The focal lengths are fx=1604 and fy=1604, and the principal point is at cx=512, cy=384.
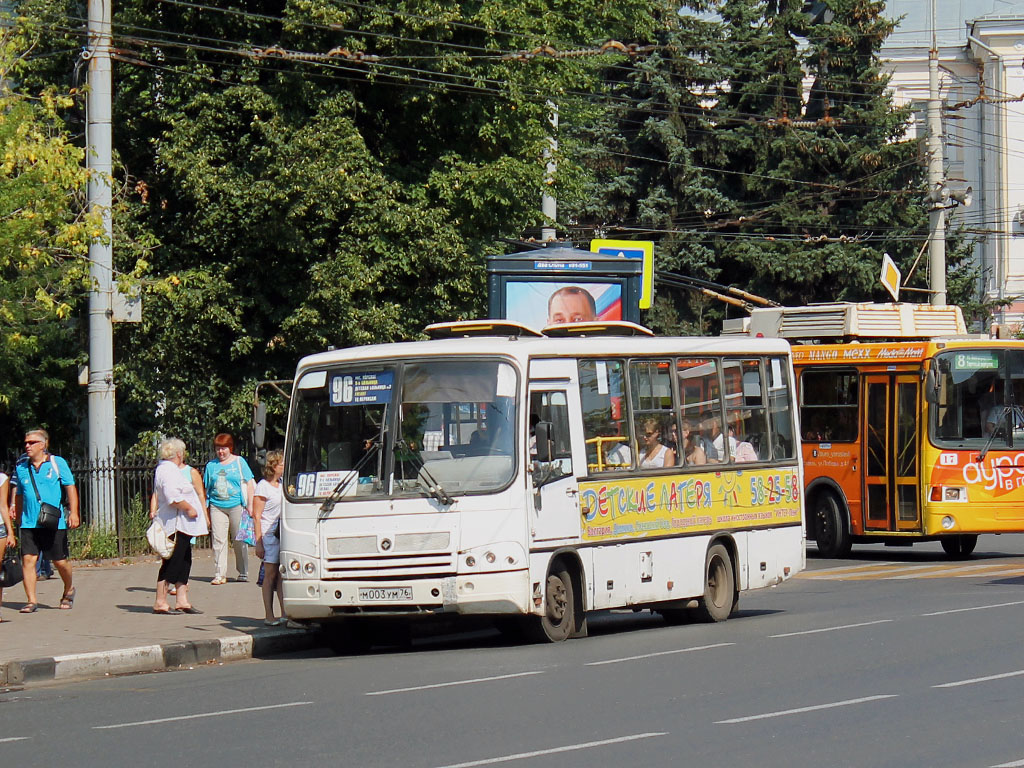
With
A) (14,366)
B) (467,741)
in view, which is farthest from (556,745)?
(14,366)

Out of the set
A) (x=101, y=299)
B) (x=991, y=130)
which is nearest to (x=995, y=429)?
(x=101, y=299)

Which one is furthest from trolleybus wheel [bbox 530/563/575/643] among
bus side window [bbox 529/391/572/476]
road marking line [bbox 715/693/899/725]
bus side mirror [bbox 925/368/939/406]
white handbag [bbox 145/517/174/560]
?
bus side mirror [bbox 925/368/939/406]

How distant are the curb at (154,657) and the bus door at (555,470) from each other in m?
2.71

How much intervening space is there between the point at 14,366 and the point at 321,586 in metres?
14.3

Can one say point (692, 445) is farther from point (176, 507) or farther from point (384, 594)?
point (176, 507)

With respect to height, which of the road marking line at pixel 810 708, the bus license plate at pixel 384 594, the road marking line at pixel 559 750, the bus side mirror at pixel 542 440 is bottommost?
the road marking line at pixel 810 708

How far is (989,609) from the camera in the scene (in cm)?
1505

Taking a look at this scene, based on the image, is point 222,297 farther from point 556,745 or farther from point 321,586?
point 556,745

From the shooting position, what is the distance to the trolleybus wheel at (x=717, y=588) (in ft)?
51.4

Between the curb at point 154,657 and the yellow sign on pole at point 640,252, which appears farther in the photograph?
the yellow sign on pole at point 640,252

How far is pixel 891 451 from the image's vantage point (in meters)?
22.9

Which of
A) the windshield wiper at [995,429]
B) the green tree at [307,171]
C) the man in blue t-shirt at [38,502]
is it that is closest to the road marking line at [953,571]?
the windshield wiper at [995,429]

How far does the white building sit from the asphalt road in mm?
44095

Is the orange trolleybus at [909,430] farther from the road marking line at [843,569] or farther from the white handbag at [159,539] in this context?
the white handbag at [159,539]
